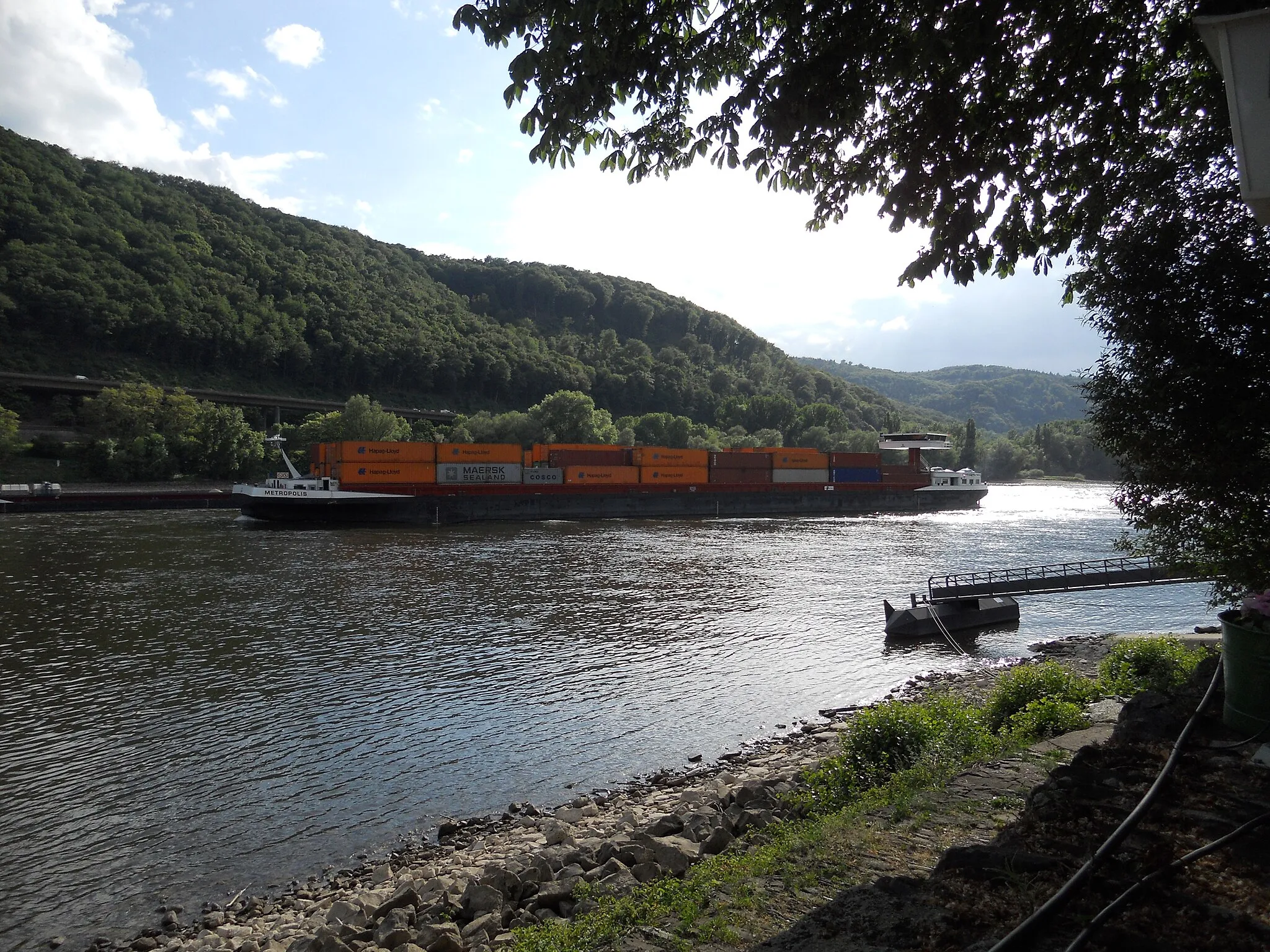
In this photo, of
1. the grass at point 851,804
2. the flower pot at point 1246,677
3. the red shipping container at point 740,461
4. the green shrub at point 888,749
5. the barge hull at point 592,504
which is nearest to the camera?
the grass at point 851,804

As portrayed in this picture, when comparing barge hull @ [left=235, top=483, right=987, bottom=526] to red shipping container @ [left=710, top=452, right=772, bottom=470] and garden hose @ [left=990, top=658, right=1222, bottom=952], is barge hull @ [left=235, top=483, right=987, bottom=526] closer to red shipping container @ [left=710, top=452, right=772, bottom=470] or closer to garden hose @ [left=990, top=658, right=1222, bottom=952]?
red shipping container @ [left=710, top=452, right=772, bottom=470]

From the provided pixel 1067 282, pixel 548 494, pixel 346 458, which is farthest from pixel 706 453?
pixel 1067 282

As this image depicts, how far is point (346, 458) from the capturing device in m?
42.5

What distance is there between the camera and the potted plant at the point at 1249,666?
173 inches

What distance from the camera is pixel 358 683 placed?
12.5 m

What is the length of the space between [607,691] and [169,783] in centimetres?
628

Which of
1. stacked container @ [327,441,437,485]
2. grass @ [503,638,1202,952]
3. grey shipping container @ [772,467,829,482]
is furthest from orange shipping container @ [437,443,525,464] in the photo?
grass @ [503,638,1202,952]

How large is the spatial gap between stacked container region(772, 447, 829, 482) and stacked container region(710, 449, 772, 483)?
65 centimetres

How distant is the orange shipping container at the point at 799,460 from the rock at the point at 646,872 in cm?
5023

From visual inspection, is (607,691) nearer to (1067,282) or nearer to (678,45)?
(1067,282)

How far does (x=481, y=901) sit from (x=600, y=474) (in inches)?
1758

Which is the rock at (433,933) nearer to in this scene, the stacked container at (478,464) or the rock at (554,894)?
the rock at (554,894)

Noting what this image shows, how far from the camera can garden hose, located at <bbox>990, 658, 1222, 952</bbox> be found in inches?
104

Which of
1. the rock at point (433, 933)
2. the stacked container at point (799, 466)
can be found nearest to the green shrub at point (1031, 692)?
the rock at point (433, 933)
